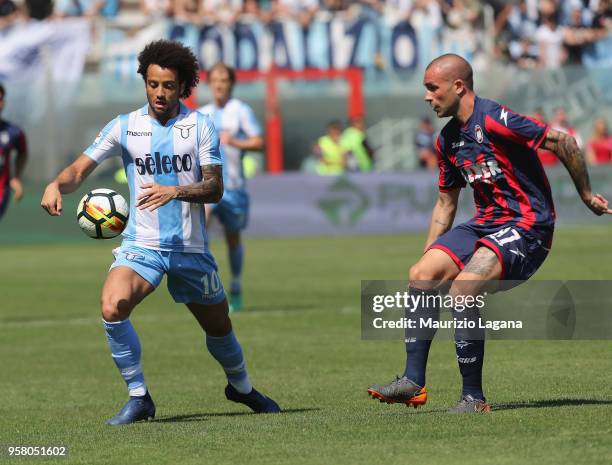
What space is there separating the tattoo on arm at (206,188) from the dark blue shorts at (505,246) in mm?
1285

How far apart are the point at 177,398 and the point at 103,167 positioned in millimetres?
16212

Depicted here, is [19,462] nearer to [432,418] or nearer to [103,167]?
[432,418]

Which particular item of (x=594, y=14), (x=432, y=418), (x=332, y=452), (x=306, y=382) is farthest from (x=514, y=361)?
(x=594, y=14)

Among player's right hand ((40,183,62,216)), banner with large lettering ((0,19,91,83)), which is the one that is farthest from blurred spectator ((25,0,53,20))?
player's right hand ((40,183,62,216))

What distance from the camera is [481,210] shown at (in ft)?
25.8

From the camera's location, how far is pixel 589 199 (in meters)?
7.39

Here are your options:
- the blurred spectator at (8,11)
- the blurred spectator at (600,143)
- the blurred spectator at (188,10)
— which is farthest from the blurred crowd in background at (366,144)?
the blurred spectator at (8,11)

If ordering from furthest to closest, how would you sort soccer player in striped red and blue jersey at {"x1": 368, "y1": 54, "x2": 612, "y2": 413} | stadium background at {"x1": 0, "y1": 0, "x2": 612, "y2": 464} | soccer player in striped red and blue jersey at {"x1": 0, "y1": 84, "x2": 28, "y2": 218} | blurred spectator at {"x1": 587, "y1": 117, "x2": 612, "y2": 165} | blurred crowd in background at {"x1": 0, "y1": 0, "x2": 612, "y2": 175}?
blurred crowd in background at {"x1": 0, "y1": 0, "x2": 612, "y2": 175} < blurred spectator at {"x1": 587, "y1": 117, "x2": 612, "y2": 165} < soccer player in striped red and blue jersey at {"x1": 0, "y1": 84, "x2": 28, "y2": 218} < soccer player in striped red and blue jersey at {"x1": 368, "y1": 54, "x2": 612, "y2": 413} < stadium background at {"x1": 0, "y1": 0, "x2": 612, "y2": 464}

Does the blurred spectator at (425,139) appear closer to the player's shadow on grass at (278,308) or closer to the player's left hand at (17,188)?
the player's shadow on grass at (278,308)

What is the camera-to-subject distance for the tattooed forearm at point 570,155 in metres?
7.39

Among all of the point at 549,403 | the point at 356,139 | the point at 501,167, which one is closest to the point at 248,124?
the point at 501,167

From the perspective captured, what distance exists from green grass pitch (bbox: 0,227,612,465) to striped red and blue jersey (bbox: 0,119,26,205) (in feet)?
4.73

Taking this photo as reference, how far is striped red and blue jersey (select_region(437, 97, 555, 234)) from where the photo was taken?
756cm

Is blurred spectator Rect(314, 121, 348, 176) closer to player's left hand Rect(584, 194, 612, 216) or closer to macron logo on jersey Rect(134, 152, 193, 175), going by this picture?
macron logo on jersey Rect(134, 152, 193, 175)
